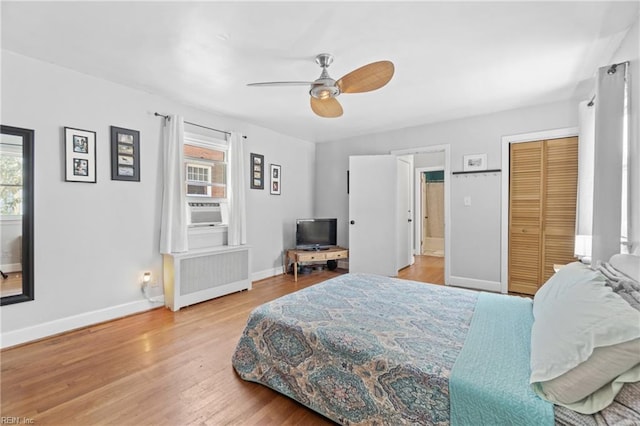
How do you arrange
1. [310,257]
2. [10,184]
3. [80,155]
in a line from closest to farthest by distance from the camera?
[10,184] < [80,155] < [310,257]

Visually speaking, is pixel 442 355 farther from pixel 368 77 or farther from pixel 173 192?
pixel 173 192

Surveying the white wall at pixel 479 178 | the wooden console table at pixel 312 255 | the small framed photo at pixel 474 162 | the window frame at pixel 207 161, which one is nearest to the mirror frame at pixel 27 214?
the window frame at pixel 207 161

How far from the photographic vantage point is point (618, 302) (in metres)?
1.16

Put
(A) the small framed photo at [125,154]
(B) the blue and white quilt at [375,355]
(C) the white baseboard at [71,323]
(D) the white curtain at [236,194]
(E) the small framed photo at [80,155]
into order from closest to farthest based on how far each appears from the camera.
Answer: (B) the blue and white quilt at [375,355] < (C) the white baseboard at [71,323] < (E) the small framed photo at [80,155] < (A) the small framed photo at [125,154] < (D) the white curtain at [236,194]

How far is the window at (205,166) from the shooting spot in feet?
12.3

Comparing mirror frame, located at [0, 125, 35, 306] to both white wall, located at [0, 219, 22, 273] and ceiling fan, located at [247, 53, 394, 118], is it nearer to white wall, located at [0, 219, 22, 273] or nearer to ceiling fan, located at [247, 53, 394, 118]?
white wall, located at [0, 219, 22, 273]

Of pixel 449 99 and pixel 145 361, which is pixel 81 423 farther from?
pixel 449 99

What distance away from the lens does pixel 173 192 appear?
11.2 feet

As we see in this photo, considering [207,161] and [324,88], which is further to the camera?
[207,161]

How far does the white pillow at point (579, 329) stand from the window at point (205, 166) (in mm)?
3734

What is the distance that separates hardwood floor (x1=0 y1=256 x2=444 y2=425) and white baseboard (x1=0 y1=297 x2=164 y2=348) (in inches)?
3.3

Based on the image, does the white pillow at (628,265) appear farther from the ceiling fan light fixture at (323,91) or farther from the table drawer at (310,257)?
the table drawer at (310,257)

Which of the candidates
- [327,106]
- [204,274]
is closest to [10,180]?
[204,274]

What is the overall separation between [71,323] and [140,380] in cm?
139
